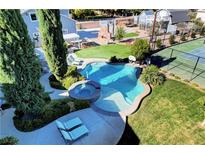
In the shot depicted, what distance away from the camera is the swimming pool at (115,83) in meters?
15.0

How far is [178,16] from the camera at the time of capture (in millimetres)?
35531

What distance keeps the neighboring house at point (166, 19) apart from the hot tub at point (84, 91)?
2212 centimetres

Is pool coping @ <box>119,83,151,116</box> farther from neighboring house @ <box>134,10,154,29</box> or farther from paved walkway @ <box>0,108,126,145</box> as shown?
neighboring house @ <box>134,10,154,29</box>

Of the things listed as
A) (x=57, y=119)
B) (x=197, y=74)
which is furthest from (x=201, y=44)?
(x=57, y=119)

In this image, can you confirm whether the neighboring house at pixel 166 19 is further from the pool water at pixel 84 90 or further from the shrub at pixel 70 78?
the pool water at pixel 84 90

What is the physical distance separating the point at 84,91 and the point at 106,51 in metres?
10.9

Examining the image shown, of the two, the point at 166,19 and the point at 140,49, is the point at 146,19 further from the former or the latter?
the point at 140,49

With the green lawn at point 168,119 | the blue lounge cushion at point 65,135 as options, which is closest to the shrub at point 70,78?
the blue lounge cushion at point 65,135

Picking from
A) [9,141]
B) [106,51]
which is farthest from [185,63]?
[9,141]

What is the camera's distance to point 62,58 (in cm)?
1617

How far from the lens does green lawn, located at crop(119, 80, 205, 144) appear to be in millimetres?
10938

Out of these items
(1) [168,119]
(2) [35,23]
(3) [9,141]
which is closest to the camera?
(3) [9,141]
